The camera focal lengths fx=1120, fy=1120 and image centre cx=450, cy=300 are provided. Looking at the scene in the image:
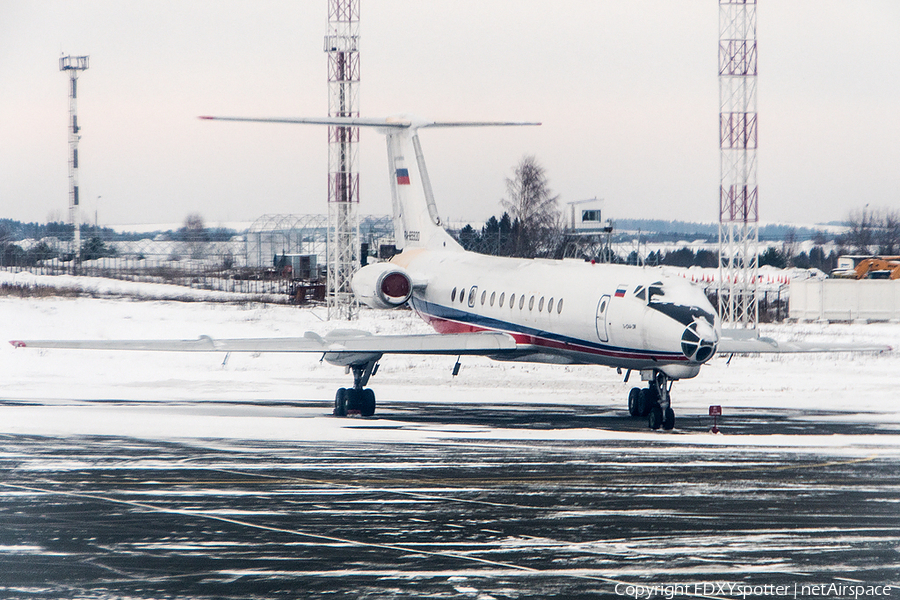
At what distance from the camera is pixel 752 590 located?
27.8 ft

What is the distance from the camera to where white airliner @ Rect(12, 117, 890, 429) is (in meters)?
18.7

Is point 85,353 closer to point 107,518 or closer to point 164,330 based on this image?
point 164,330

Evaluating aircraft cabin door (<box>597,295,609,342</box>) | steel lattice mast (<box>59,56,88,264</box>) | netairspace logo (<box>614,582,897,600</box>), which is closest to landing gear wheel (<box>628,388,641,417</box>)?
aircraft cabin door (<box>597,295,609,342</box>)

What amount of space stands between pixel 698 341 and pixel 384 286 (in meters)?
8.99

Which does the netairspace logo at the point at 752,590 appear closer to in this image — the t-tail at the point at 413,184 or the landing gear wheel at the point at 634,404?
the landing gear wheel at the point at 634,404

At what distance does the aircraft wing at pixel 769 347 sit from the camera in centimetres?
2136

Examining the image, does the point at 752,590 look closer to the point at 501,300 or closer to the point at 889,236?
the point at 501,300

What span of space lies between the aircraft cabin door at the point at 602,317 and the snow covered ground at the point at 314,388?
180cm

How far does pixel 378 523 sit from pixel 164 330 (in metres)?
29.3

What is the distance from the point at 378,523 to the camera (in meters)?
11.1

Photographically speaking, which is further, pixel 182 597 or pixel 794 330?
pixel 794 330

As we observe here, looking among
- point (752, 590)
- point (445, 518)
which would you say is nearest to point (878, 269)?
point (445, 518)

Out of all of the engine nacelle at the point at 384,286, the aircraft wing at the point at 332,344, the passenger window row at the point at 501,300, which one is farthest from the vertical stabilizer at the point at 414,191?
the aircraft wing at the point at 332,344

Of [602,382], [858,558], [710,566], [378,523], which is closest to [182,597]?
[378,523]
